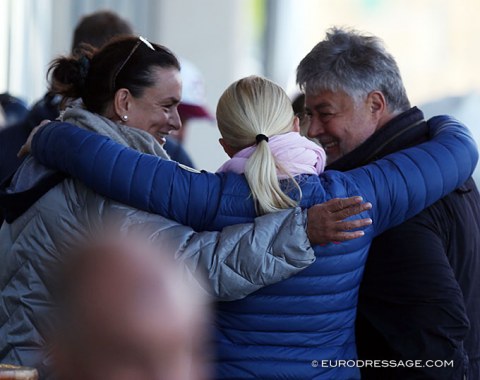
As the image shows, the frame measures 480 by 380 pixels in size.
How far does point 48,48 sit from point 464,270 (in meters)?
4.90

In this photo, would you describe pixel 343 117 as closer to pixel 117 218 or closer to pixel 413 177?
pixel 413 177

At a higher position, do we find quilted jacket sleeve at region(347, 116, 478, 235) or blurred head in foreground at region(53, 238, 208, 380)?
blurred head in foreground at region(53, 238, 208, 380)

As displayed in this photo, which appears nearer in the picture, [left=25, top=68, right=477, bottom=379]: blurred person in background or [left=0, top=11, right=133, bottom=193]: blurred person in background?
[left=25, top=68, right=477, bottom=379]: blurred person in background

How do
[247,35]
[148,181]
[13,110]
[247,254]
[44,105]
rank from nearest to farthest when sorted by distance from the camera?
[247,254] < [148,181] < [44,105] < [13,110] < [247,35]

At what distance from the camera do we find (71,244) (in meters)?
2.64

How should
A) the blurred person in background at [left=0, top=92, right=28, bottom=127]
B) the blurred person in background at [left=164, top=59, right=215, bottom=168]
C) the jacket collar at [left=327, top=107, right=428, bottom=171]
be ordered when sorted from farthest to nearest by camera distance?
the blurred person in background at [left=164, top=59, right=215, bottom=168]
the blurred person in background at [left=0, top=92, right=28, bottom=127]
the jacket collar at [left=327, top=107, right=428, bottom=171]

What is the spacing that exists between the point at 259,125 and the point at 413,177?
15.2 inches

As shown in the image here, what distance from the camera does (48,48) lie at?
23.8 feet

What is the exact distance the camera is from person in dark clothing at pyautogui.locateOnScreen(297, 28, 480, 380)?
8.82 ft

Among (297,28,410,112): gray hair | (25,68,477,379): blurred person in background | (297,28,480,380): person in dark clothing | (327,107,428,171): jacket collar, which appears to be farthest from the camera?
(297,28,410,112): gray hair

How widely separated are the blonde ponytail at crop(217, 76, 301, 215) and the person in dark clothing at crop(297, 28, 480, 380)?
0.32 metres

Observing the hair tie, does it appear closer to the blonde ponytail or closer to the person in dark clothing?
the blonde ponytail

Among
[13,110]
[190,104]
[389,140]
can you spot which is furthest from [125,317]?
[190,104]

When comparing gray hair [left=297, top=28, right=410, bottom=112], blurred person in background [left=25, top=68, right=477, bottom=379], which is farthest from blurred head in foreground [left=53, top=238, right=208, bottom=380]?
gray hair [left=297, top=28, right=410, bottom=112]
